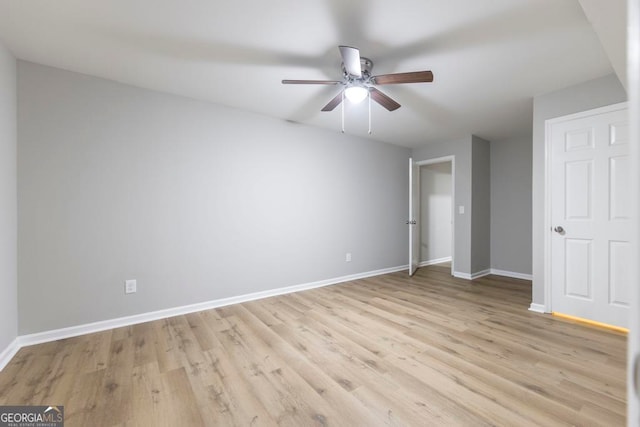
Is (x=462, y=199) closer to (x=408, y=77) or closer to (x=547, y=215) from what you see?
(x=547, y=215)

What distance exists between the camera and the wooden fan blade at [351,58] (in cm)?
164

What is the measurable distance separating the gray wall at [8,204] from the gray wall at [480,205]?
17.4ft

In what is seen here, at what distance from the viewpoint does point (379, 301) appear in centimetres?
317

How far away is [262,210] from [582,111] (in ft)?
11.6

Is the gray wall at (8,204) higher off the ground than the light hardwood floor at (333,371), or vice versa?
the gray wall at (8,204)

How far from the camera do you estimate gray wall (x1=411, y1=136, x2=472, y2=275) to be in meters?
4.26

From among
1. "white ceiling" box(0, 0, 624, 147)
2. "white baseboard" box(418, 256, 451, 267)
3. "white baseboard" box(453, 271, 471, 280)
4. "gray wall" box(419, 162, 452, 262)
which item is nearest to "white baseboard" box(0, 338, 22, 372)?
"white ceiling" box(0, 0, 624, 147)

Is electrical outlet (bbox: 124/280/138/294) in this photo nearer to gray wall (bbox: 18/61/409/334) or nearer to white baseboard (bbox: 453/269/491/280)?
gray wall (bbox: 18/61/409/334)

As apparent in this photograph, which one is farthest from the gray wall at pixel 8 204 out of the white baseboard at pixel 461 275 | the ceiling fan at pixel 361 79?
the white baseboard at pixel 461 275

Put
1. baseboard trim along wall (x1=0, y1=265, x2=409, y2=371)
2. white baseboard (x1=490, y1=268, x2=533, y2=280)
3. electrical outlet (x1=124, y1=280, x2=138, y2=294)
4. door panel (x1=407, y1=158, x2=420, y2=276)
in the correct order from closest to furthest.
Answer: baseboard trim along wall (x1=0, y1=265, x2=409, y2=371) < electrical outlet (x1=124, y1=280, x2=138, y2=294) < white baseboard (x1=490, y1=268, x2=533, y2=280) < door panel (x1=407, y1=158, x2=420, y2=276)

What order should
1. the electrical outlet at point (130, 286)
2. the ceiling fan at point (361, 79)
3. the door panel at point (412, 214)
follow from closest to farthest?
the ceiling fan at point (361, 79), the electrical outlet at point (130, 286), the door panel at point (412, 214)

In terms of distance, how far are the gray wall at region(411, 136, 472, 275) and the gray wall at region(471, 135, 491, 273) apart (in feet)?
0.20

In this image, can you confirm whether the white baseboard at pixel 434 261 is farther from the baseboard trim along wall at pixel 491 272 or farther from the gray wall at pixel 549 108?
the gray wall at pixel 549 108

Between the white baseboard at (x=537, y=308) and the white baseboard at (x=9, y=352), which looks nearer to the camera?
the white baseboard at (x=9, y=352)
